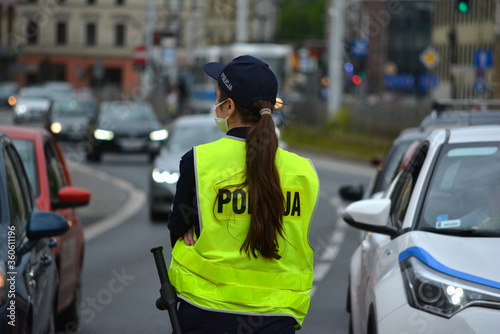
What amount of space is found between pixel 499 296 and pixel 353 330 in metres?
2.01

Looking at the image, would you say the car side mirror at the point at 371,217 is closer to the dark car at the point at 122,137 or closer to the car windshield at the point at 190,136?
the car windshield at the point at 190,136

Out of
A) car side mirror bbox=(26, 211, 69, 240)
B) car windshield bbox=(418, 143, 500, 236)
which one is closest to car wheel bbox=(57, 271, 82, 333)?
car side mirror bbox=(26, 211, 69, 240)

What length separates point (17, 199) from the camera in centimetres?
595

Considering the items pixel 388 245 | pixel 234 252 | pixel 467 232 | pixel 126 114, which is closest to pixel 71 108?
pixel 126 114

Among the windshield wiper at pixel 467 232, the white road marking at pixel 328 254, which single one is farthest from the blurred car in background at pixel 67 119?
the windshield wiper at pixel 467 232

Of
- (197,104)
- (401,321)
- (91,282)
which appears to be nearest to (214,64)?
(401,321)

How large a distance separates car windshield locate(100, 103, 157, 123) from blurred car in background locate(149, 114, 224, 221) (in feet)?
44.7

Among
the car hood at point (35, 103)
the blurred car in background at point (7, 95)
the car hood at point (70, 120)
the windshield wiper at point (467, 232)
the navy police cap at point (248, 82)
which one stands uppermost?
the navy police cap at point (248, 82)

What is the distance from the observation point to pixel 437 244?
199 inches

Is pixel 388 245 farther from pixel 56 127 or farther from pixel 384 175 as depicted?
pixel 56 127

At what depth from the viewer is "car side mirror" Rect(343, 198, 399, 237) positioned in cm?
550

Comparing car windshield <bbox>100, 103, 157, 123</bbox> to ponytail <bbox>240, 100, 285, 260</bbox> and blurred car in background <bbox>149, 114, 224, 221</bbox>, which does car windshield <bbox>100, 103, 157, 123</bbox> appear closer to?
blurred car in background <bbox>149, 114, 224, 221</bbox>

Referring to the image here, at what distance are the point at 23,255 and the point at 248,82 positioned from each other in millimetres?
2103

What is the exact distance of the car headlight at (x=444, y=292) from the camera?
456 cm
